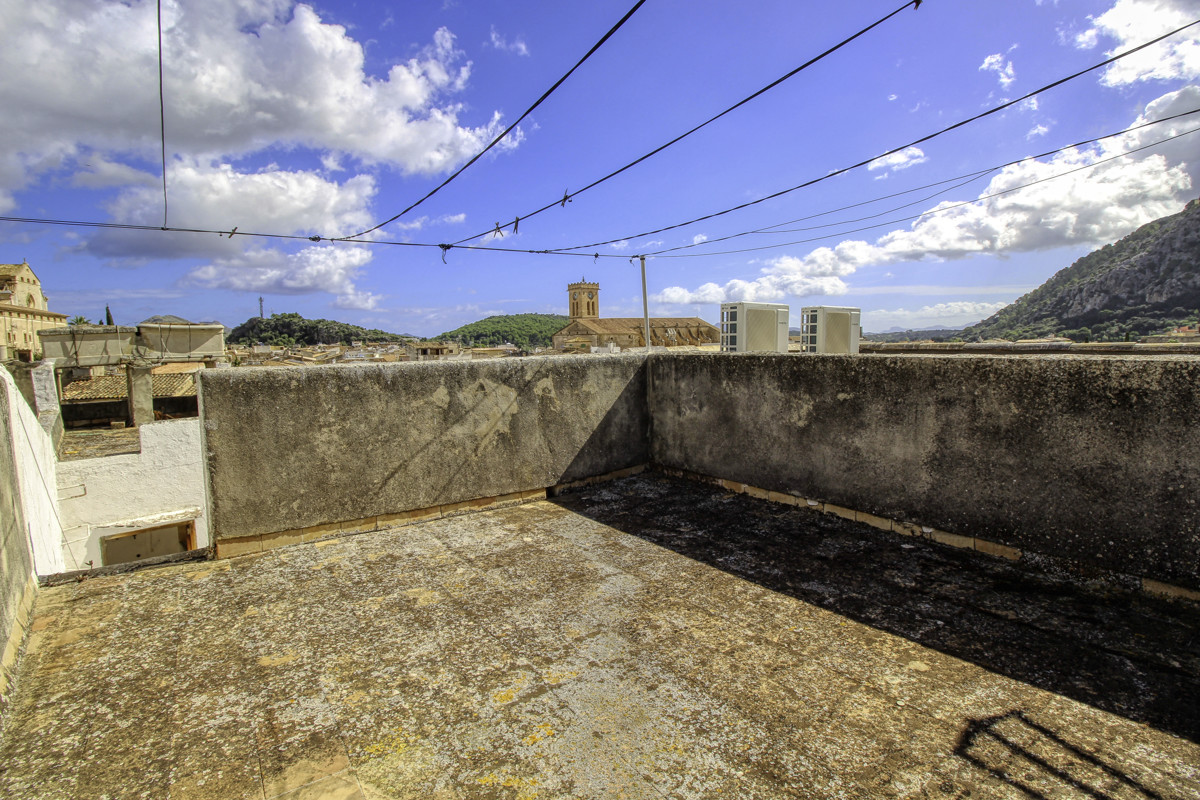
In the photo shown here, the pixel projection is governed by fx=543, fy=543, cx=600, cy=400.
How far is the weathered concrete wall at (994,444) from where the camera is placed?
2725mm

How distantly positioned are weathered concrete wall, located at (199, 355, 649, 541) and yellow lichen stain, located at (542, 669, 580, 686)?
2.28 metres

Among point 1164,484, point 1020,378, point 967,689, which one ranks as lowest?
point 967,689

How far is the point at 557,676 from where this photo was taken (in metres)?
2.23

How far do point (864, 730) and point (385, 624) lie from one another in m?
2.12

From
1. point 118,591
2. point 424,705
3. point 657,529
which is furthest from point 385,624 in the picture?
point 657,529

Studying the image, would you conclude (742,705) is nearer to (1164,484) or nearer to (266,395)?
(1164,484)

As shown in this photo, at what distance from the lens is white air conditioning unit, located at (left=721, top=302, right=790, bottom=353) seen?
596 cm

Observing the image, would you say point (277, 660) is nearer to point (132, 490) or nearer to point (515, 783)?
point (515, 783)

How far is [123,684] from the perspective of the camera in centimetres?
220

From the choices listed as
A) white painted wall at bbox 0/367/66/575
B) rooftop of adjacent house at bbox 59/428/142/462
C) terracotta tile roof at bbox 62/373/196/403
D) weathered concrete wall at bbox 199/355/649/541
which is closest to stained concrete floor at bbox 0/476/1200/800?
weathered concrete wall at bbox 199/355/649/541

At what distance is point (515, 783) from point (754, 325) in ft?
16.9

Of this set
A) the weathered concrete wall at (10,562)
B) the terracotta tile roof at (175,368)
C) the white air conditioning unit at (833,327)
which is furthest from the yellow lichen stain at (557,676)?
the terracotta tile roof at (175,368)

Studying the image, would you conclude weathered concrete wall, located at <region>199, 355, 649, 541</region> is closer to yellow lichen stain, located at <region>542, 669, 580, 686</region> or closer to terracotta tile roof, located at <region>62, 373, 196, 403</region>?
yellow lichen stain, located at <region>542, 669, 580, 686</region>

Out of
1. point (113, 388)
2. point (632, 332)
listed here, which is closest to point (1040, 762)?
point (113, 388)
